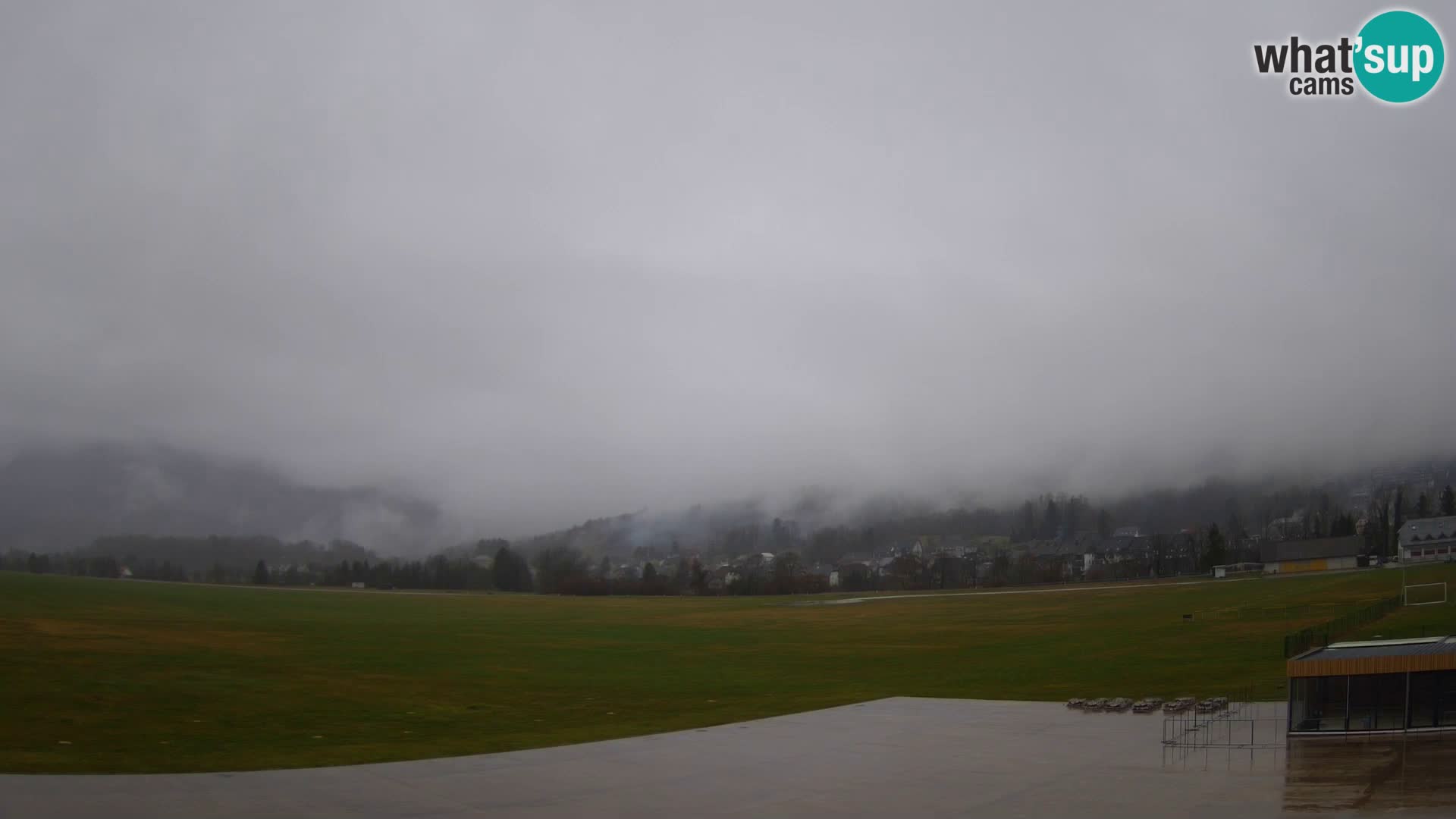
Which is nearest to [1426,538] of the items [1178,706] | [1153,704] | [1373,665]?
[1153,704]

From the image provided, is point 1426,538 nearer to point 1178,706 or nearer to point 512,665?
point 1178,706

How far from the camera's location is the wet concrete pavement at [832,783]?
69.6ft

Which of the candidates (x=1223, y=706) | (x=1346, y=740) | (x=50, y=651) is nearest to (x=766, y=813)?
(x=1346, y=740)

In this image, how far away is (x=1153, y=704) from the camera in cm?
3884

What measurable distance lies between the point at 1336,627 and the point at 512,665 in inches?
1822

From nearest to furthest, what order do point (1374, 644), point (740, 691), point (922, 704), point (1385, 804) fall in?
point (1385, 804)
point (1374, 644)
point (922, 704)
point (740, 691)

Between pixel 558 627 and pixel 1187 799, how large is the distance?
2843 inches

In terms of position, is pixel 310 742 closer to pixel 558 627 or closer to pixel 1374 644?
pixel 1374 644

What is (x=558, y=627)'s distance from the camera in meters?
89.1

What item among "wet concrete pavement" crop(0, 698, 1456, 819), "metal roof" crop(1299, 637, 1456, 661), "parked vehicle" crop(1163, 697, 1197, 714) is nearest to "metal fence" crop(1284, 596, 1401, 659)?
"metal roof" crop(1299, 637, 1456, 661)

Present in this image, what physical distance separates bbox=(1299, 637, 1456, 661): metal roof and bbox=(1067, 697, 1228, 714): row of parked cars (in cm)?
399

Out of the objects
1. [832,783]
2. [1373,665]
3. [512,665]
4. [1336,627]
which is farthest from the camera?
[1336,627]

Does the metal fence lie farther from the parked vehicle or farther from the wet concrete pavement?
the wet concrete pavement

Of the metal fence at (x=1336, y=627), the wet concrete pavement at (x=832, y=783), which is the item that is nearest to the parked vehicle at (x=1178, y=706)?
the metal fence at (x=1336, y=627)
